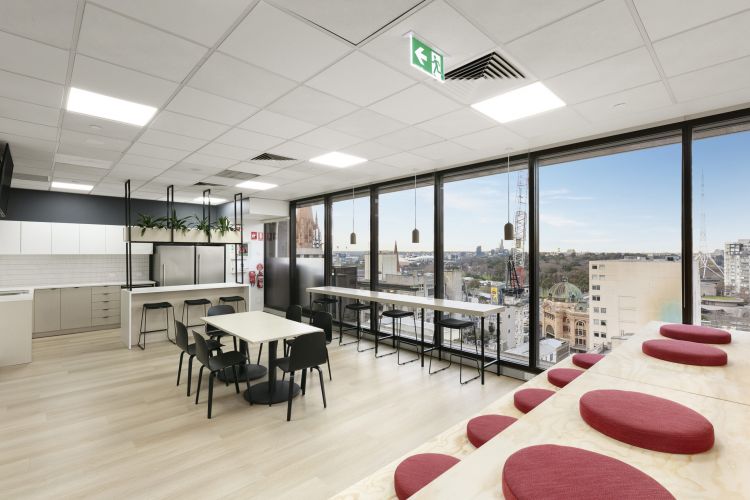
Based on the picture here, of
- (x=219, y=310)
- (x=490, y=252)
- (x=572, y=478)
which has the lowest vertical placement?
(x=219, y=310)

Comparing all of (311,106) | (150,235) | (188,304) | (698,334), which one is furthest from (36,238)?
(698,334)

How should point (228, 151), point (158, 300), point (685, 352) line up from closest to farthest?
point (685, 352) → point (228, 151) → point (158, 300)

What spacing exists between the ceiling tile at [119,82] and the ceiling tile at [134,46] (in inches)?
4.3

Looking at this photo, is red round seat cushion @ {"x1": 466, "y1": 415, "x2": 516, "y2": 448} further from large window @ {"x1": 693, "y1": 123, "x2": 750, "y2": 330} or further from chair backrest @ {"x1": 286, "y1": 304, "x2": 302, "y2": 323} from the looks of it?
chair backrest @ {"x1": 286, "y1": 304, "x2": 302, "y2": 323}

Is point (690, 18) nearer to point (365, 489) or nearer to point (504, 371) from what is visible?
point (365, 489)

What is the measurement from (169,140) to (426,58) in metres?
3.30

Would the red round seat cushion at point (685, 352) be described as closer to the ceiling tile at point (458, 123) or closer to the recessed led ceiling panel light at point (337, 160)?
the ceiling tile at point (458, 123)

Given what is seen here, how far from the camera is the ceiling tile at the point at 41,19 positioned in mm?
1914

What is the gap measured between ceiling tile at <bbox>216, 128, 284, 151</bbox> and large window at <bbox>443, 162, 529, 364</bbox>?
2758 mm

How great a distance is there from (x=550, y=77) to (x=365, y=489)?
113 inches

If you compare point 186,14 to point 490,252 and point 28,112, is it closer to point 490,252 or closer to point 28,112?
point 28,112

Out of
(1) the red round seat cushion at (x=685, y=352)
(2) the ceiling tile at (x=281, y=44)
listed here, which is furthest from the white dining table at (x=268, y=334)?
(1) the red round seat cushion at (x=685, y=352)

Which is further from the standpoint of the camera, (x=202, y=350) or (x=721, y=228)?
(x=202, y=350)

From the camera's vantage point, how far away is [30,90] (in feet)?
9.43
